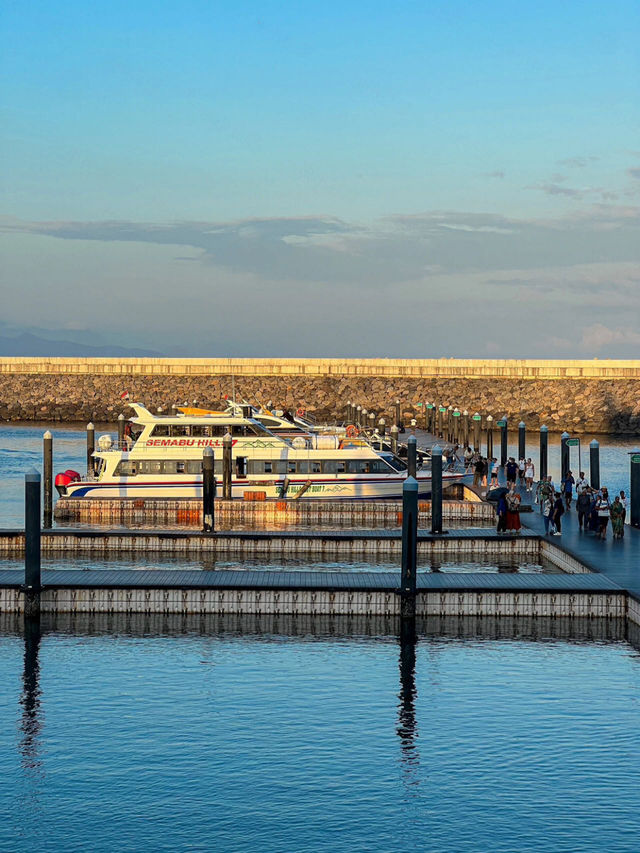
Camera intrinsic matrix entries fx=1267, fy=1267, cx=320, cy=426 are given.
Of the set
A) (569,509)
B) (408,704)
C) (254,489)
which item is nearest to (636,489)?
(569,509)

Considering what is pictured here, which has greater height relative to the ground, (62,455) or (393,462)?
(393,462)

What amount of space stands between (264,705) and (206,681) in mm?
1837

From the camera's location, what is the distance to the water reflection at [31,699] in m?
19.5

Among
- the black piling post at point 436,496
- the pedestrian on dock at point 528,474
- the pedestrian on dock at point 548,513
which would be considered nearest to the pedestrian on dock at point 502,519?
the pedestrian on dock at point 548,513

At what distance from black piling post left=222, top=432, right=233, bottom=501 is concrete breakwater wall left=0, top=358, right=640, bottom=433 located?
67.4 metres

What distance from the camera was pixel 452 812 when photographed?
1733cm

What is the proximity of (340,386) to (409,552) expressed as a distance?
92294 mm

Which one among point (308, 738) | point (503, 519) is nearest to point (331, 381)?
point (503, 519)

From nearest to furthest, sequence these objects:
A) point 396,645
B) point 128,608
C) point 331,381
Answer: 1. point 396,645
2. point 128,608
3. point 331,381

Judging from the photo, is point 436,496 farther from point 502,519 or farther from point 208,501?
point 208,501

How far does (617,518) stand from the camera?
34.6m

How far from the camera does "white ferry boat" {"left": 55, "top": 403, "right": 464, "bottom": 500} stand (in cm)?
4803

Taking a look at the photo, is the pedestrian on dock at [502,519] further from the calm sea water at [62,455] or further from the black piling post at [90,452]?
the black piling post at [90,452]

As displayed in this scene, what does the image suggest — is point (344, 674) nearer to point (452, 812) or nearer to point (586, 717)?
point (586, 717)
